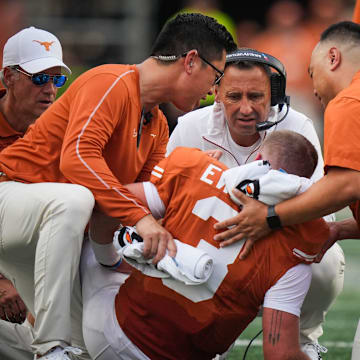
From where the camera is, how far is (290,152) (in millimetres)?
3336

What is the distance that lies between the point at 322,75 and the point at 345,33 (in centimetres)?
23

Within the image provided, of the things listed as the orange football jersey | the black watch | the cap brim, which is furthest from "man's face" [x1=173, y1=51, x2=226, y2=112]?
the cap brim

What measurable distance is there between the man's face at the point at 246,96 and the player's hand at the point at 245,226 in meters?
1.38

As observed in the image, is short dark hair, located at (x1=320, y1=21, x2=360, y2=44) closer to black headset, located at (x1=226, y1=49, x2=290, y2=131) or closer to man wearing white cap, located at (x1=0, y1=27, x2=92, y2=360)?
black headset, located at (x1=226, y1=49, x2=290, y2=131)

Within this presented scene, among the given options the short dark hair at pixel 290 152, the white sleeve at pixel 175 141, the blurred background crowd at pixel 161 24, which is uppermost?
the short dark hair at pixel 290 152

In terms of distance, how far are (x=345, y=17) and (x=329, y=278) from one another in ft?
32.5

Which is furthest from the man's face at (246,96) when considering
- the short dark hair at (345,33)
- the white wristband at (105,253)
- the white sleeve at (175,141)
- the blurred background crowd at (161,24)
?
the blurred background crowd at (161,24)

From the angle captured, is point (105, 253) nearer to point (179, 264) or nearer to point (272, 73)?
point (179, 264)

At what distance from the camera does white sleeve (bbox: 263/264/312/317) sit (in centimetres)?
329

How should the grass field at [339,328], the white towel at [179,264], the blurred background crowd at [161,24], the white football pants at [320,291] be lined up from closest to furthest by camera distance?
1. the white towel at [179,264]
2. the white football pants at [320,291]
3. the grass field at [339,328]
4. the blurred background crowd at [161,24]

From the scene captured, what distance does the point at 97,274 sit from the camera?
4.00 metres

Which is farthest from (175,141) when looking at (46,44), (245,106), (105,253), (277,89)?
(105,253)

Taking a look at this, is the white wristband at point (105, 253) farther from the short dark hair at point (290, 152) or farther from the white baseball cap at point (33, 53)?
the white baseball cap at point (33, 53)

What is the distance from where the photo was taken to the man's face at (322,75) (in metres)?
3.80
